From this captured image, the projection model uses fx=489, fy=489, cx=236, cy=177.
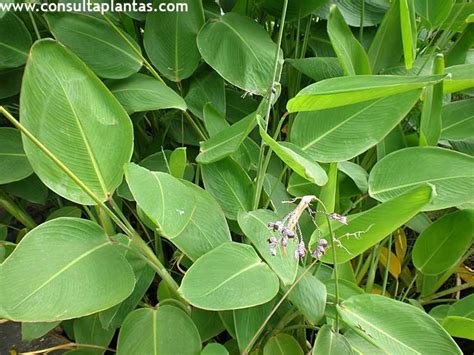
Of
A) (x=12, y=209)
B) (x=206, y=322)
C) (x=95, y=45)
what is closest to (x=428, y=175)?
(x=206, y=322)

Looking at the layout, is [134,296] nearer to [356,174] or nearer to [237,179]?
[237,179]

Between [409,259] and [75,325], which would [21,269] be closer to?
[75,325]

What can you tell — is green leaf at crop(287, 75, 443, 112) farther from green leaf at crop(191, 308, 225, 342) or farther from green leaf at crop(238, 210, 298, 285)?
green leaf at crop(191, 308, 225, 342)

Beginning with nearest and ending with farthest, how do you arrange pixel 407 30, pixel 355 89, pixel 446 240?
pixel 355 89 < pixel 407 30 < pixel 446 240

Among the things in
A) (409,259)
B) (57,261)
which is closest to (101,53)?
(57,261)

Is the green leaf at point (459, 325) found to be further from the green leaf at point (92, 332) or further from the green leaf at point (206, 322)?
the green leaf at point (92, 332)

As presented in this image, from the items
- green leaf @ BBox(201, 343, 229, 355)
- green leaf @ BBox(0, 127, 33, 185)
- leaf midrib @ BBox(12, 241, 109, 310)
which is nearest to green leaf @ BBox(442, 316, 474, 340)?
green leaf @ BBox(201, 343, 229, 355)
